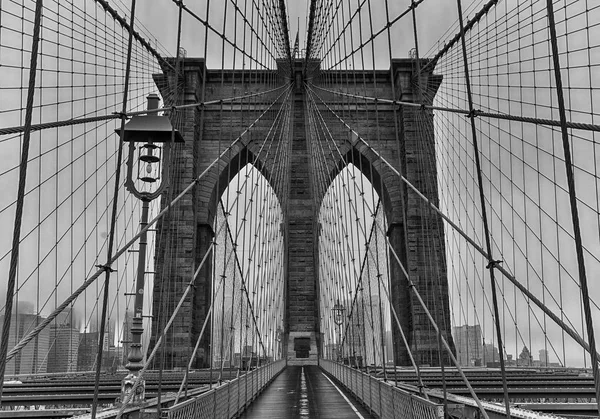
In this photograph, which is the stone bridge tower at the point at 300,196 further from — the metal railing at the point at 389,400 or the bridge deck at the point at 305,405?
the metal railing at the point at 389,400

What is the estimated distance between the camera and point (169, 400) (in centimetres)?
543

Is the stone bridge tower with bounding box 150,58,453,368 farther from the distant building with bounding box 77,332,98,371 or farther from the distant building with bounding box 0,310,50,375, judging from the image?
the distant building with bounding box 0,310,50,375

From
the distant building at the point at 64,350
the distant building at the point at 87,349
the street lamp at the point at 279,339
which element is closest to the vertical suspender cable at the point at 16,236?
the distant building at the point at 64,350

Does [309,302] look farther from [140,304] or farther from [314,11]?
[140,304]

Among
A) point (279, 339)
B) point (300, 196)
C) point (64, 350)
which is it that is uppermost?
point (300, 196)

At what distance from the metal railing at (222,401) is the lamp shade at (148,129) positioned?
2826 mm

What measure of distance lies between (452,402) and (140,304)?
3.59 meters

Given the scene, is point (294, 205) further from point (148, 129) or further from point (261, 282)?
point (148, 129)

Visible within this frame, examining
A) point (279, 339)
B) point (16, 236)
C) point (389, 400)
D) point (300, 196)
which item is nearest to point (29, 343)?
point (389, 400)

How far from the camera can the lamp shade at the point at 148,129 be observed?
277 inches

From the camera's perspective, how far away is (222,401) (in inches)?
246

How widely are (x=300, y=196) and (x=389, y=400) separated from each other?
23.5 metres

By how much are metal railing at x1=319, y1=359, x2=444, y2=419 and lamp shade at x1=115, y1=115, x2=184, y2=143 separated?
12.0ft

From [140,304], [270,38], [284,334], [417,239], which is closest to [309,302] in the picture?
[284,334]
